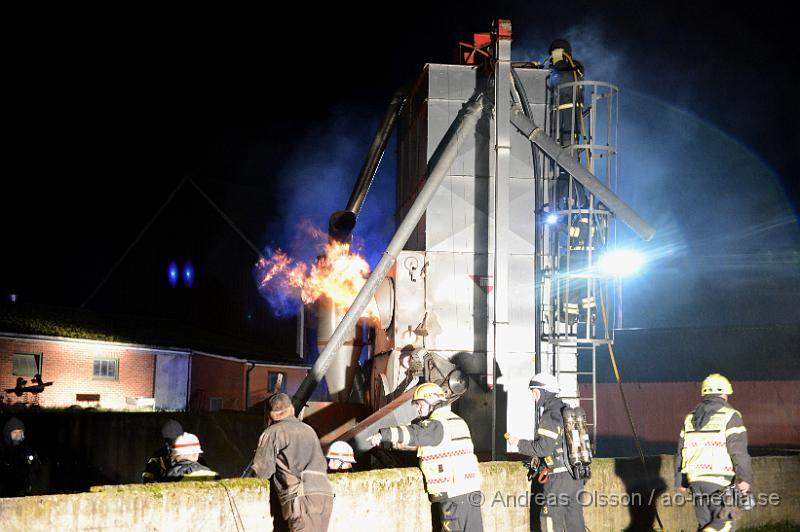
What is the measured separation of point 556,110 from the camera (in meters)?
14.0

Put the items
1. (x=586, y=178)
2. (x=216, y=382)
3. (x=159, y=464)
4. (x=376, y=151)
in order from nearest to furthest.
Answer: (x=159, y=464) < (x=586, y=178) < (x=376, y=151) < (x=216, y=382)

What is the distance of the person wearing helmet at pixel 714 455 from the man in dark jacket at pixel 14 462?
8173 millimetres

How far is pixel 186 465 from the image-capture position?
693 cm

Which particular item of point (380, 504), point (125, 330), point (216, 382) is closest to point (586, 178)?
point (380, 504)

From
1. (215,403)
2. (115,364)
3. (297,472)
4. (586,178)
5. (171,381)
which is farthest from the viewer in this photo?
(215,403)

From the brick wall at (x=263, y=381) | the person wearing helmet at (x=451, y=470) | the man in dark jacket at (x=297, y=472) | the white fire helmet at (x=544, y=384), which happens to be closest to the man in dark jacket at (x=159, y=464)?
the man in dark jacket at (x=297, y=472)

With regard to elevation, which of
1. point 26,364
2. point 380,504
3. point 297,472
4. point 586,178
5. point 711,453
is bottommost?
point 380,504

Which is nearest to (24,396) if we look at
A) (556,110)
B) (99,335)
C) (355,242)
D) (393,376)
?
(99,335)

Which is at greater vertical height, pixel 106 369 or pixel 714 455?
pixel 106 369

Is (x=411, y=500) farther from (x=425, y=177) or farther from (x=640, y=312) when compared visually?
(x=640, y=312)

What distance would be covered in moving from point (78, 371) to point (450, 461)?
2016 cm

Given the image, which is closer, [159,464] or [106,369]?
[159,464]

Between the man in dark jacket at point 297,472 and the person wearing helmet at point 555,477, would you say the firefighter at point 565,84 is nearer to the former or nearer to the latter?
the person wearing helmet at point 555,477

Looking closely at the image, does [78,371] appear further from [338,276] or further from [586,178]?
[586,178]
